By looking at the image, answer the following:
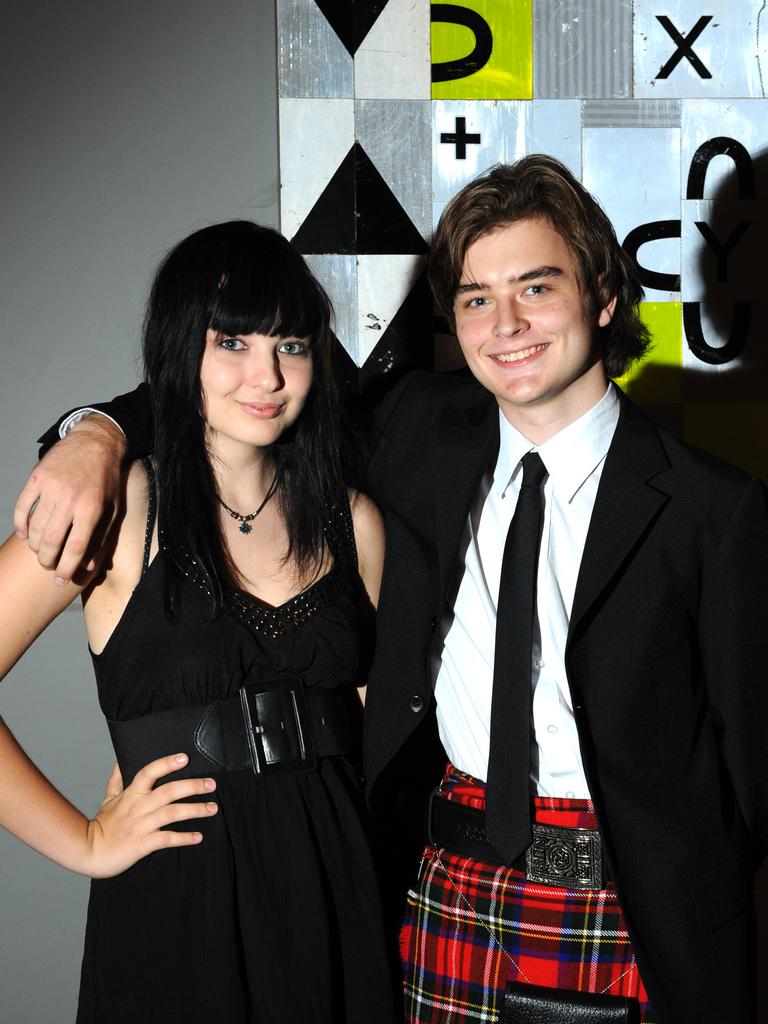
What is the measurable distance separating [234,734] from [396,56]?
56.1 inches

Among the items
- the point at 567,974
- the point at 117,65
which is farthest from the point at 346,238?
the point at 567,974

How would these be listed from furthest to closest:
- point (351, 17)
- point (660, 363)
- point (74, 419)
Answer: point (660, 363), point (351, 17), point (74, 419)

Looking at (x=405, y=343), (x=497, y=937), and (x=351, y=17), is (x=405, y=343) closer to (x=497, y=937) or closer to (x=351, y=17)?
(x=351, y=17)

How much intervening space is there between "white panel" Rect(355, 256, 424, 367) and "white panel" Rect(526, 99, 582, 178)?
0.34 metres

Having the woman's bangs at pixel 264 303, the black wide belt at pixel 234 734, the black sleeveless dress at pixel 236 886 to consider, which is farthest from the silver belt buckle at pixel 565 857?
the woman's bangs at pixel 264 303

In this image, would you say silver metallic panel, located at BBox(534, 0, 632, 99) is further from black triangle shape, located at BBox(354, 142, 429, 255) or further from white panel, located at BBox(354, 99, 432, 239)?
black triangle shape, located at BBox(354, 142, 429, 255)

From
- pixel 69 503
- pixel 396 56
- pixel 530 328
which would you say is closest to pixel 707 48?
pixel 396 56

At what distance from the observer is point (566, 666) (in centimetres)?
142

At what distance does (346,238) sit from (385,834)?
118cm

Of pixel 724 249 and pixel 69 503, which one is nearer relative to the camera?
pixel 69 503

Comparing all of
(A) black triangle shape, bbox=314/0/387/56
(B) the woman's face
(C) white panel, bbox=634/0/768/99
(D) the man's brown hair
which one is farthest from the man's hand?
(C) white panel, bbox=634/0/768/99

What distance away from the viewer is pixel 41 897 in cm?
226

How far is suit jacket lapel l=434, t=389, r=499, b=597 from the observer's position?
1.57 meters

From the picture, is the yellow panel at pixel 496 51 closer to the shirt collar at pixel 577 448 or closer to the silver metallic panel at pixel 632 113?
the silver metallic panel at pixel 632 113
